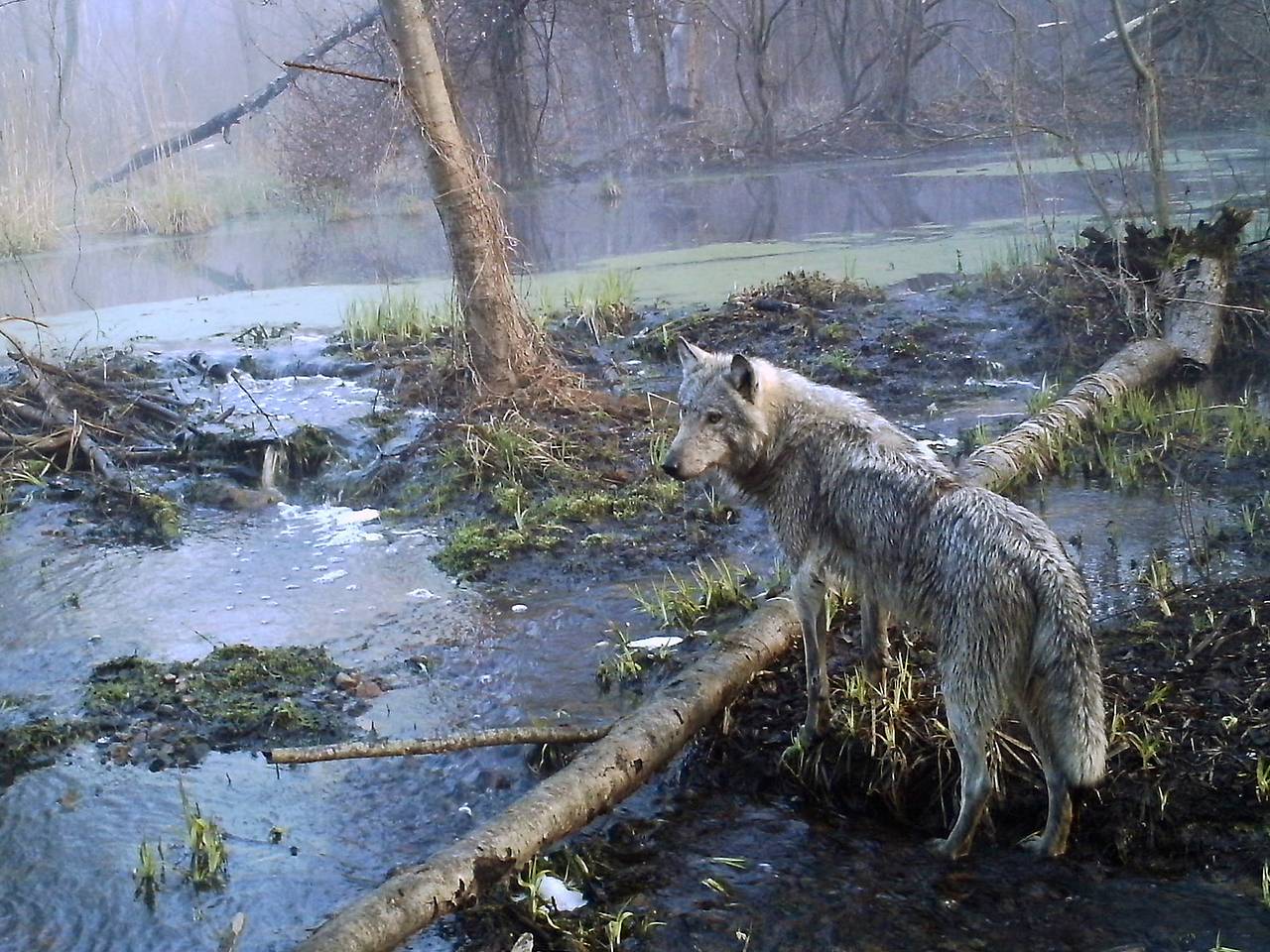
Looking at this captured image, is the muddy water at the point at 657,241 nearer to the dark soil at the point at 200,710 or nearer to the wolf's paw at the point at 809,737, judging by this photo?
the dark soil at the point at 200,710

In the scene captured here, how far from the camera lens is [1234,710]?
4.87 m

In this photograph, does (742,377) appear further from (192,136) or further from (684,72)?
(684,72)

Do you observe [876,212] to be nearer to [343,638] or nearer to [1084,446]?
[1084,446]

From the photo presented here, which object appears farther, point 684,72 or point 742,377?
point 684,72

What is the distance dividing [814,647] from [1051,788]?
3.81ft

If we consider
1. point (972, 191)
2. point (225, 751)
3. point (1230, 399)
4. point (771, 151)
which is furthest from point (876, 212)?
point (225, 751)

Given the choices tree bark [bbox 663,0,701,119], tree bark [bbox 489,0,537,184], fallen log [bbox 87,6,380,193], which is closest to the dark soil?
tree bark [bbox 489,0,537,184]

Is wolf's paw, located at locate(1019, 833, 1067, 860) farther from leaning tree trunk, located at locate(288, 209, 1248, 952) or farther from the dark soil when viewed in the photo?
the dark soil

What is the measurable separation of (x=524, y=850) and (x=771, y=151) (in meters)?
26.5

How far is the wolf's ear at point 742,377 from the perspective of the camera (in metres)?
5.43

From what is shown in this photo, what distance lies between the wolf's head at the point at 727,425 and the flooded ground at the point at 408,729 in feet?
4.30

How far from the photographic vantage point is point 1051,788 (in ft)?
14.5

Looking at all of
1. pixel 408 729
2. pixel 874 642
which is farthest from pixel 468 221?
pixel 874 642

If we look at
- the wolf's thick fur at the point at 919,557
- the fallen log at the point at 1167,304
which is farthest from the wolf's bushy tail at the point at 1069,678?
the fallen log at the point at 1167,304
